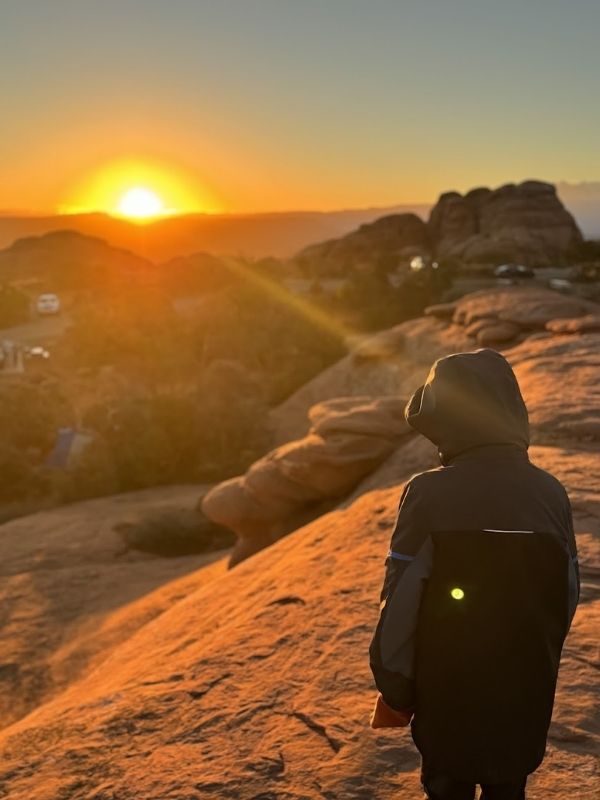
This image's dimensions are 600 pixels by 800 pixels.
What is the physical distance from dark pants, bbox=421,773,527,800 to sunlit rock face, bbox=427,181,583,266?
6068cm

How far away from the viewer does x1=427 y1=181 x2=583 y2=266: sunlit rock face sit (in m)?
61.8

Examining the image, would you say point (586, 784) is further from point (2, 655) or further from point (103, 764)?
point (2, 655)

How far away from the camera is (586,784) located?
3609 mm

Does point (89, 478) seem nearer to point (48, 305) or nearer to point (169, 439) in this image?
point (169, 439)

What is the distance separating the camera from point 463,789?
8.63ft

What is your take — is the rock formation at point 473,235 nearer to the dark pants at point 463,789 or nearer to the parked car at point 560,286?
the parked car at point 560,286

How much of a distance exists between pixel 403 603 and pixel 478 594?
257 millimetres

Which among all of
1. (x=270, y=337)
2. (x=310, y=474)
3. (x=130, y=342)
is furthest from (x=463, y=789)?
(x=130, y=342)

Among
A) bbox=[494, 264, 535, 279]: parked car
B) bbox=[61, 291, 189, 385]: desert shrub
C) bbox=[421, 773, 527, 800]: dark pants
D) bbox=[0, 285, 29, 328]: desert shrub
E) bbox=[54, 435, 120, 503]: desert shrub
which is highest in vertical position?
bbox=[0, 285, 29, 328]: desert shrub

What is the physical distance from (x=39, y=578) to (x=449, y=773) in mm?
10938

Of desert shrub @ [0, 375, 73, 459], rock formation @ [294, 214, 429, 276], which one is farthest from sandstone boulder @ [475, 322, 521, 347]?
rock formation @ [294, 214, 429, 276]

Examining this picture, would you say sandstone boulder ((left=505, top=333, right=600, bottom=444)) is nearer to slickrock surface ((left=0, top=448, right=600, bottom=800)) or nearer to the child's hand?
slickrock surface ((left=0, top=448, right=600, bottom=800))

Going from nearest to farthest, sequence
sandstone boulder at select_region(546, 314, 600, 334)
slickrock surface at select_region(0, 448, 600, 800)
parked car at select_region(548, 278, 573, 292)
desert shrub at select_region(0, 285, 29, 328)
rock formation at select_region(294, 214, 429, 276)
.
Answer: slickrock surface at select_region(0, 448, 600, 800)
sandstone boulder at select_region(546, 314, 600, 334)
parked car at select_region(548, 278, 573, 292)
desert shrub at select_region(0, 285, 29, 328)
rock formation at select_region(294, 214, 429, 276)

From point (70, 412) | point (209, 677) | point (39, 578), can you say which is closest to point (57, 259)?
point (70, 412)
